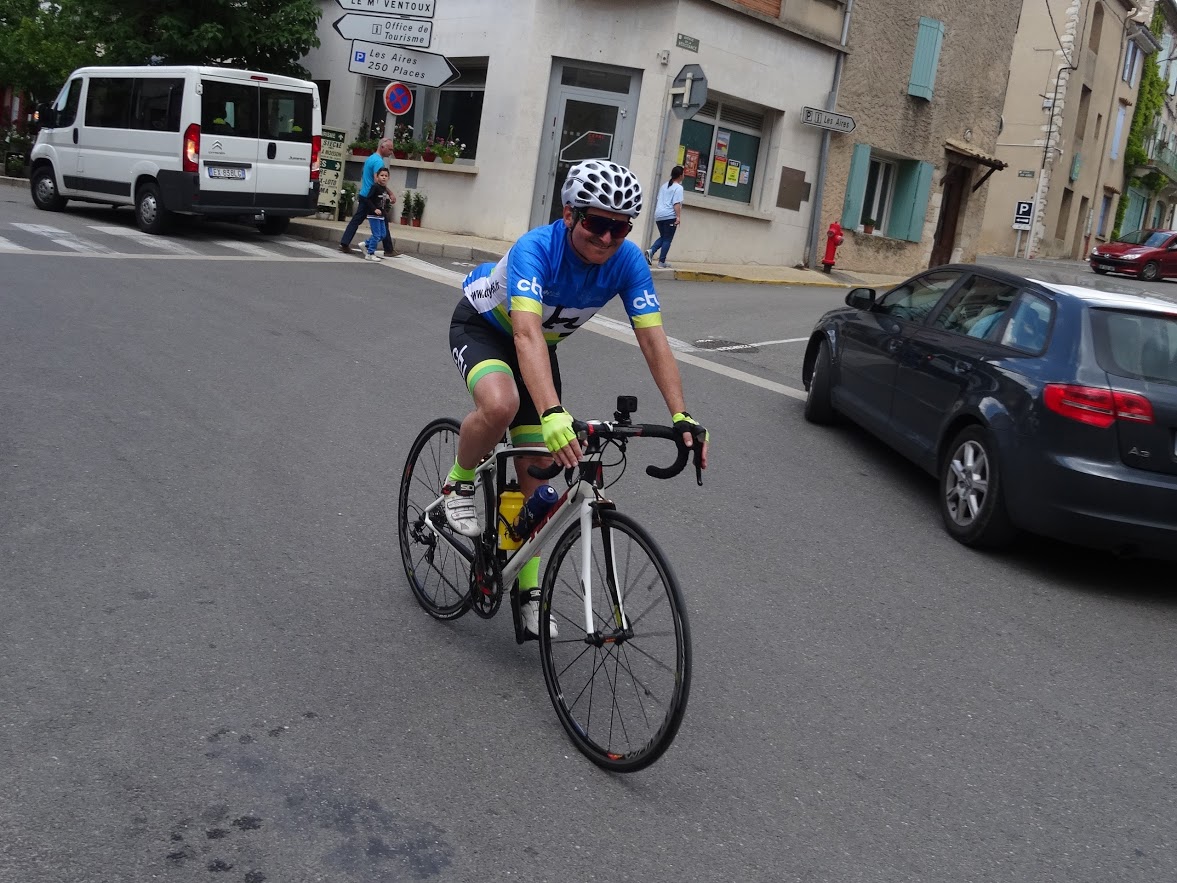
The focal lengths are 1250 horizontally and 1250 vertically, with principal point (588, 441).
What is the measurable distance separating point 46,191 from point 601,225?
1810 cm

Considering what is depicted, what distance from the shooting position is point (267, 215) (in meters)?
17.8

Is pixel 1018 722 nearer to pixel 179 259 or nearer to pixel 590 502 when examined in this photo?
pixel 590 502

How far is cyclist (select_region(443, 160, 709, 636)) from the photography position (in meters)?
3.77

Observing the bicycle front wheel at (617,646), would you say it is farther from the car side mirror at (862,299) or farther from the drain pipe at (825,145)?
the drain pipe at (825,145)

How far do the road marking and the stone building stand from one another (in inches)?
1127

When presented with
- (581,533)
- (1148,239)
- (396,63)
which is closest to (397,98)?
(396,63)

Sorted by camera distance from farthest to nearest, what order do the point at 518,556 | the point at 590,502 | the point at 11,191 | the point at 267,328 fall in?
the point at 11,191, the point at 267,328, the point at 518,556, the point at 590,502

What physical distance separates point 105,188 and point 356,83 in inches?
285

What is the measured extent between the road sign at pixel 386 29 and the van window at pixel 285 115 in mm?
2080

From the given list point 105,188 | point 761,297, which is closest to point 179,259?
point 105,188

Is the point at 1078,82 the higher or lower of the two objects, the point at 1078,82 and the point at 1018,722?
the higher

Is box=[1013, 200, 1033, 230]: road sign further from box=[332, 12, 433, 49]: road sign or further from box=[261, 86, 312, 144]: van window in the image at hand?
box=[261, 86, 312, 144]: van window

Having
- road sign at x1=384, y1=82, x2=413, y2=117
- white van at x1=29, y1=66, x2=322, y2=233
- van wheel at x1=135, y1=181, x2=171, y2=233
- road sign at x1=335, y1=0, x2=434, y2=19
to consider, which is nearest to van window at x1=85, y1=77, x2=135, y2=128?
white van at x1=29, y1=66, x2=322, y2=233

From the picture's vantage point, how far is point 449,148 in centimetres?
2217
